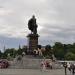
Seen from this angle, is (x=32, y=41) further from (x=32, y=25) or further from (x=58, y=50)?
(x=58, y=50)

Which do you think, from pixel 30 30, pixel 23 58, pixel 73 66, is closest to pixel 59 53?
pixel 30 30

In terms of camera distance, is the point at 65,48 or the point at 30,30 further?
the point at 65,48

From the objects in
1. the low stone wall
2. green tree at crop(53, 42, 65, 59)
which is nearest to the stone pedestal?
the low stone wall

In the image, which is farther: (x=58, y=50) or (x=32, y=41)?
(x=58, y=50)

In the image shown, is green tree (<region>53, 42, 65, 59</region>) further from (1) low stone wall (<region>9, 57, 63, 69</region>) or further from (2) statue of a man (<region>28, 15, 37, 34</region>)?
(1) low stone wall (<region>9, 57, 63, 69</region>)

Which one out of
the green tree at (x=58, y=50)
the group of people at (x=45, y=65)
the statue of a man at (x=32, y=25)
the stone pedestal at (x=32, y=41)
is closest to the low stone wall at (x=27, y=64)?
the group of people at (x=45, y=65)

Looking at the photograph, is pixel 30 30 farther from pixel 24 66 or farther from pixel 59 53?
pixel 59 53

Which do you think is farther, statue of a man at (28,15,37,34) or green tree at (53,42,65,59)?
green tree at (53,42,65,59)

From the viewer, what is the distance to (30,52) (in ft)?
236

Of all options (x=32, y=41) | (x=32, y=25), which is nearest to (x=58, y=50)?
(x=32, y=25)

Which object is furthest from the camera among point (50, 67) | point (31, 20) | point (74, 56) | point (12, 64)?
point (74, 56)

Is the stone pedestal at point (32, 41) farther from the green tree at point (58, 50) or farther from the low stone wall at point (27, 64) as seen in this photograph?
the green tree at point (58, 50)

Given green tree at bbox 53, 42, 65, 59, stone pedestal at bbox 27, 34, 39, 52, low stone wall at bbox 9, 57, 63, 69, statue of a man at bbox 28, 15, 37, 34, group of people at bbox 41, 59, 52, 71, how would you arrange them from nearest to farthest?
group of people at bbox 41, 59, 52, 71, low stone wall at bbox 9, 57, 63, 69, stone pedestal at bbox 27, 34, 39, 52, statue of a man at bbox 28, 15, 37, 34, green tree at bbox 53, 42, 65, 59

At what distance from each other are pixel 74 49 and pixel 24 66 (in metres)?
102
